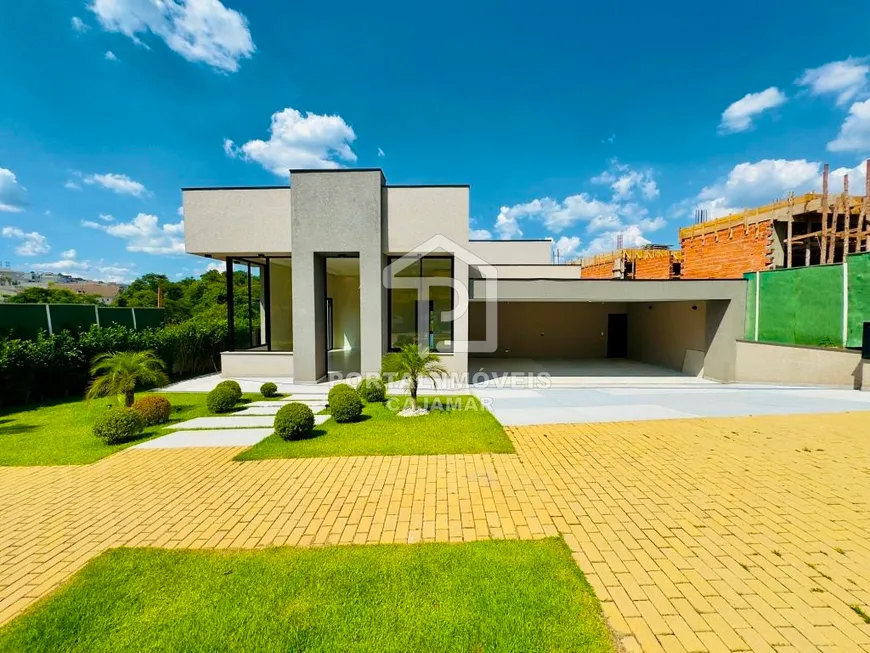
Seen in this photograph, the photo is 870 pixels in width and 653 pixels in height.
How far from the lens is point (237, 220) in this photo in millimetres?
12273

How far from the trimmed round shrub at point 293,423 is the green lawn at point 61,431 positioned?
2.70 metres

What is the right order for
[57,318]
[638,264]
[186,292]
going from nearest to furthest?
[57,318] → [638,264] → [186,292]

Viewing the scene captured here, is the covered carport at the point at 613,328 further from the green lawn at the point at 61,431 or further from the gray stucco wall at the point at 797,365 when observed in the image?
the green lawn at the point at 61,431

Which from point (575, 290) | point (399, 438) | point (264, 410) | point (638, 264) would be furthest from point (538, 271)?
point (264, 410)

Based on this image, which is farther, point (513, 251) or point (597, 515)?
point (513, 251)

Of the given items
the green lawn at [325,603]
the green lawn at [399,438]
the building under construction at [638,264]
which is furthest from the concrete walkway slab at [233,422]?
the building under construction at [638,264]

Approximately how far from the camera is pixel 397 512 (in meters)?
4.06

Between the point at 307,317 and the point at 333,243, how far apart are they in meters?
2.58

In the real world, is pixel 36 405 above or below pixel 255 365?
below

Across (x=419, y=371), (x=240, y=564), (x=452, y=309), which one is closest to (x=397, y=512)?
(x=240, y=564)

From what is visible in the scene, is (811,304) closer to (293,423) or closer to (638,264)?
(638,264)

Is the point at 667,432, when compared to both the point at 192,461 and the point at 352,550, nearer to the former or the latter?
the point at 352,550

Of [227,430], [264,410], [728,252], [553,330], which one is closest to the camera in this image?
[227,430]

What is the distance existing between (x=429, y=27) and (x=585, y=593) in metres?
16.2
